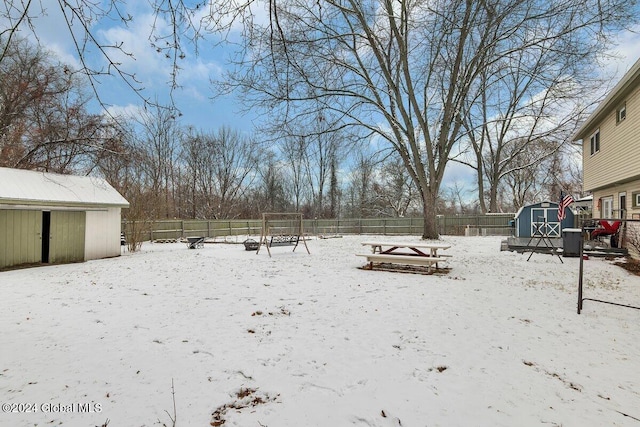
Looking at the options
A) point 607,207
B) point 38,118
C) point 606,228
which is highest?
point 38,118

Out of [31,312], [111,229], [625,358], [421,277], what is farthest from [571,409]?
[111,229]

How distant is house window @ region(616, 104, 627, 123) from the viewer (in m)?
9.89

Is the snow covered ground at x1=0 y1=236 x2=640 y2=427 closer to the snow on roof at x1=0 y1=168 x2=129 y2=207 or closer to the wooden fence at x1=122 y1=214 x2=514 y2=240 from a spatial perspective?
the snow on roof at x1=0 y1=168 x2=129 y2=207

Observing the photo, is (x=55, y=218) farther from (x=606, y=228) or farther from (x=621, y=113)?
(x=606, y=228)

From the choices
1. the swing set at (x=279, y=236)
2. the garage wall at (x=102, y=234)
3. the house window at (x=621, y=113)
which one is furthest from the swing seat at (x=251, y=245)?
the house window at (x=621, y=113)

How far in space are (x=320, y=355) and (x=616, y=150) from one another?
1258 cm

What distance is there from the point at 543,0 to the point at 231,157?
95.9ft

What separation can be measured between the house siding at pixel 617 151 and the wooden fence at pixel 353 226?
919cm

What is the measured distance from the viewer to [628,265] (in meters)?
8.50

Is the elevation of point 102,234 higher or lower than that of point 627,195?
lower

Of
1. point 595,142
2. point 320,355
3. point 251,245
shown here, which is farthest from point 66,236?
point 595,142

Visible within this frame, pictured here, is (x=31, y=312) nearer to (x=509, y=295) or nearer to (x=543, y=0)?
(x=509, y=295)

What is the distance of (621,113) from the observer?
10273mm

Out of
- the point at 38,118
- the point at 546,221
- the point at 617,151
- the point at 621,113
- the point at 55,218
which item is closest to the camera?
the point at 621,113
